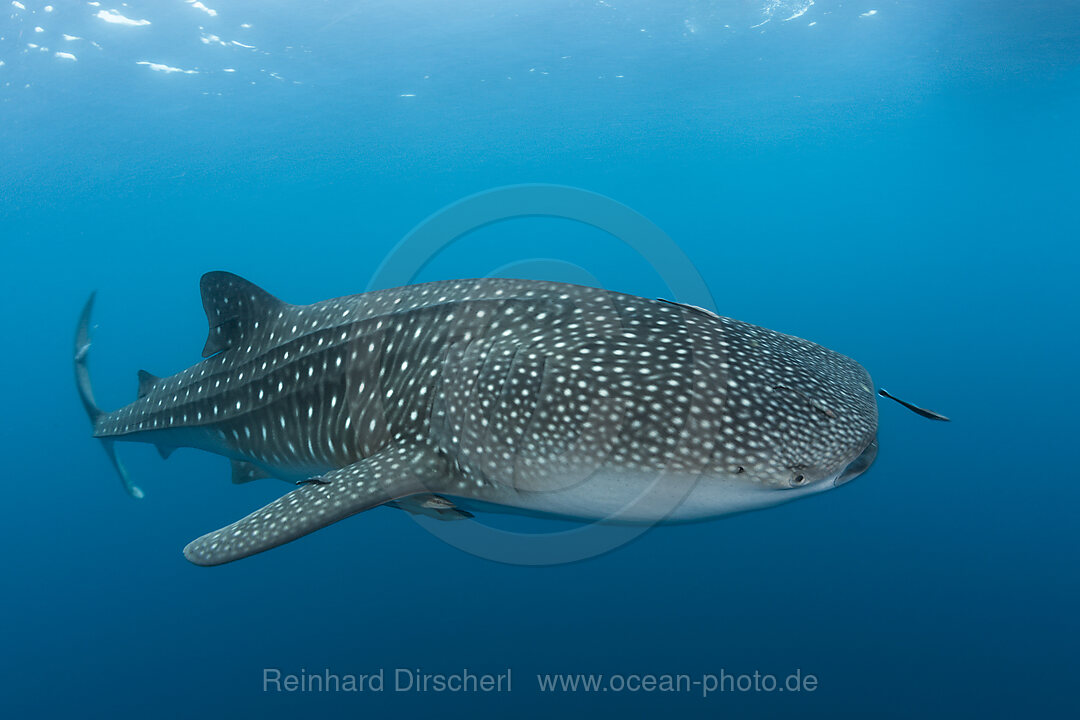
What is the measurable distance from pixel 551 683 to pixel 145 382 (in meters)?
4.82

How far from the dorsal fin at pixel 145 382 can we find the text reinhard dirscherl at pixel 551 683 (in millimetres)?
3393

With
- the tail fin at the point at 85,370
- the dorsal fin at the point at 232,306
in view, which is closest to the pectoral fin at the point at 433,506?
the dorsal fin at the point at 232,306

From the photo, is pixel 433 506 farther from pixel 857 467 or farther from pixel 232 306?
pixel 232 306

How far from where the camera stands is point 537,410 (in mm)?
2311

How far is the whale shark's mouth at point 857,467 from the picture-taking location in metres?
1.94

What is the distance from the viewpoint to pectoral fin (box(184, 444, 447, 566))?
92.2 inches

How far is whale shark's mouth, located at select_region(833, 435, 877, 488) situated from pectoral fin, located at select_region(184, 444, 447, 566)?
1732 mm

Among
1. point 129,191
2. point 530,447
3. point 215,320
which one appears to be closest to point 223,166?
point 129,191

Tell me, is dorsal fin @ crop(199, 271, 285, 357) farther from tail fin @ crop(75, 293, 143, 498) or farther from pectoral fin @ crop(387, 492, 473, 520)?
tail fin @ crop(75, 293, 143, 498)

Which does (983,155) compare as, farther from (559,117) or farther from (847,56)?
(559,117)

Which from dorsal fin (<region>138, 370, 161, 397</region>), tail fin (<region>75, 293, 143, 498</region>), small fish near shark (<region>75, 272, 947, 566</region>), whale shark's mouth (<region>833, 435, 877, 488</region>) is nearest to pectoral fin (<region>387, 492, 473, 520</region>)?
small fish near shark (<region>75, 272, 947, 566</region>)

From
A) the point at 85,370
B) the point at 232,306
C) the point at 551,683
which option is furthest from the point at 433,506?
the point at 85,370

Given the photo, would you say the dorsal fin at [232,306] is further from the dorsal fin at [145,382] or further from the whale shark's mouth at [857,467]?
the whale shark's mouth at [857,467]

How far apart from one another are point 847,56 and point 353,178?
39962 mm
